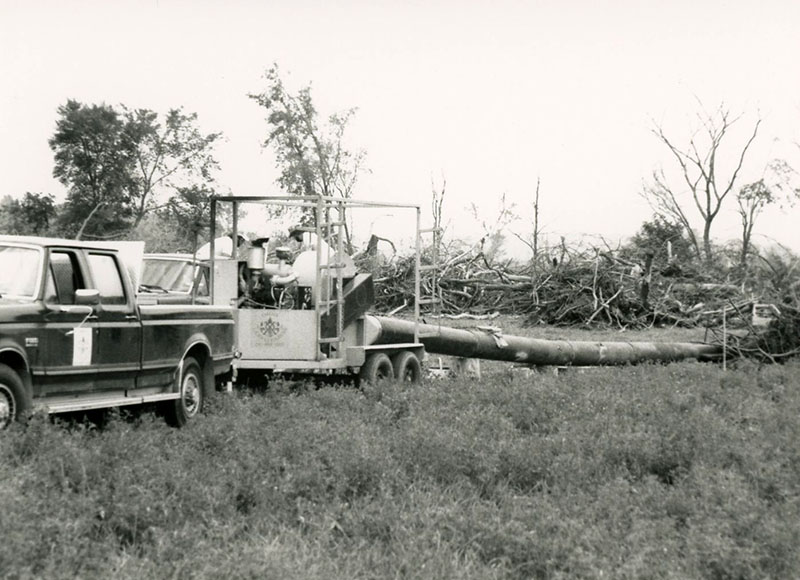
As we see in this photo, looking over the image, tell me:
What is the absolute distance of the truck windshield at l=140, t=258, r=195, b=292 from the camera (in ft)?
56.5

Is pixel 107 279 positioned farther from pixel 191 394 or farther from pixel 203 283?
pixel 203 283

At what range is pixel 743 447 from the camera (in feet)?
35.2

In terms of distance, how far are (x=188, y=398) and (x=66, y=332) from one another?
2.53 m

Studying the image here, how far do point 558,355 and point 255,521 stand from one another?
14.7 m

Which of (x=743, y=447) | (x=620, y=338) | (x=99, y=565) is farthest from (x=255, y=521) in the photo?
(x=620, y=338)

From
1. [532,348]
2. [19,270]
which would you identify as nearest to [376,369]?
[532,348]

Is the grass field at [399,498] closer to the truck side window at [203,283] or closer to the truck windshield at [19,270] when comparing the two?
the truck windshield at [19,270]

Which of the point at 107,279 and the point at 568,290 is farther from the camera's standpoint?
the point at 568,290

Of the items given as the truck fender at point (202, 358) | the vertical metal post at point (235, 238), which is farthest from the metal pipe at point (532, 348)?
the truck fender at point (202, 358)

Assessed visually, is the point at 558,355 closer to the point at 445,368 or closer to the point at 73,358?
the point at 445,368

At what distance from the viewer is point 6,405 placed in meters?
9.14

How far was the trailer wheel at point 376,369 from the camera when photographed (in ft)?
52.7

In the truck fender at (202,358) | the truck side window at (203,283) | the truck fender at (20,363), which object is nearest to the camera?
the truck fender at (20,363)

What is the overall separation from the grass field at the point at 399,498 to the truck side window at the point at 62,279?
1302mm
